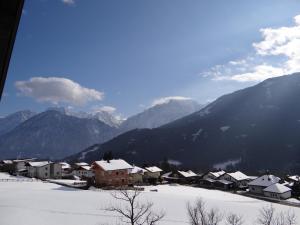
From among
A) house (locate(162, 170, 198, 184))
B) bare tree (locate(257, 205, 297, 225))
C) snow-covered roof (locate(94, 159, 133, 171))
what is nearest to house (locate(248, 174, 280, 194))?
house (locate(162, 170, 198, 184))

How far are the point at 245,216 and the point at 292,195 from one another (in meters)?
50.7

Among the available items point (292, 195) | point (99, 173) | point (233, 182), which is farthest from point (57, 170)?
point (292, 195)

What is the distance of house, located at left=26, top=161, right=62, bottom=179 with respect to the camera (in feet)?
372

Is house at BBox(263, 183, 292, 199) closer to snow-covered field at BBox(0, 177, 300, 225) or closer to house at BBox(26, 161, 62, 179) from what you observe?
snow-covered field at BBox(0, 177, 300, 225)

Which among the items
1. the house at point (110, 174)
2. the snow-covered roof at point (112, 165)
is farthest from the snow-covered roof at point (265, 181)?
the house at point (110, 174)

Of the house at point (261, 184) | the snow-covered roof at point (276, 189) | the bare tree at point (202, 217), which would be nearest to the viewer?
the bare tree at point (202, 217)

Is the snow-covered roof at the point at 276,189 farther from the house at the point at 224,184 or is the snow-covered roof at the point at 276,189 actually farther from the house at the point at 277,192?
the house at the point at 224,184

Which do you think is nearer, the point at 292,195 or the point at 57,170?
the point at 292,195

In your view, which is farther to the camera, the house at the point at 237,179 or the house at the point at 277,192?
the house at the point at 237,179

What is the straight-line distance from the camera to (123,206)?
49.8m

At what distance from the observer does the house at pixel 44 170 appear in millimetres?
113375

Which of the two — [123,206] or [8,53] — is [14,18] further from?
A: [123,206]

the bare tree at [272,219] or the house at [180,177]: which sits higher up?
the house at [180,177]

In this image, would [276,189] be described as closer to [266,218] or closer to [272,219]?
[272,219]
